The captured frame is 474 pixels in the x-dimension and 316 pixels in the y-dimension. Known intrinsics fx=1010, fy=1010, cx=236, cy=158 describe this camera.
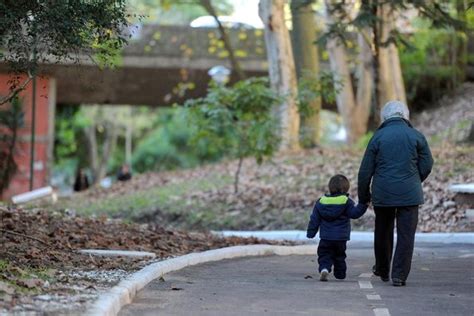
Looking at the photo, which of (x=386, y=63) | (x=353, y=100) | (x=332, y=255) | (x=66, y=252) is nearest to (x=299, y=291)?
(x=332, y=255)

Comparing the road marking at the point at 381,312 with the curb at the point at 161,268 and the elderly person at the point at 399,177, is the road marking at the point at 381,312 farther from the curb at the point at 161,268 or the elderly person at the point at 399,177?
the curb at the point at 161,268

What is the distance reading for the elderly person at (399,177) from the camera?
1039 centimetres

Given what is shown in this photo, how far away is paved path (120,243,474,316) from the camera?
8812 millimetres

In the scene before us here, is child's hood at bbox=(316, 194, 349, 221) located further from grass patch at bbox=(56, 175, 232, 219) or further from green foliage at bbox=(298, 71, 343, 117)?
green foliage at bbox=(298, 71, 343, 117)

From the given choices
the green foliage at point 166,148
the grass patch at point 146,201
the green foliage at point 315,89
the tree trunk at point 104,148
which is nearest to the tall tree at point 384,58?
the green foliage at point 315,89

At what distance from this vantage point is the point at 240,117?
2269 centimetres

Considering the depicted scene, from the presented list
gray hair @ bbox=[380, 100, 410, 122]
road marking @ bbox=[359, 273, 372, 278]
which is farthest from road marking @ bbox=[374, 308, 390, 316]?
road marking @ bbox=[359, 273, 372, 278]

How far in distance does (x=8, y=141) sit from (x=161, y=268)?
19624 millimetres

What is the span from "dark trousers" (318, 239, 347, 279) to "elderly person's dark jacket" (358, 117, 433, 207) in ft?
2.29

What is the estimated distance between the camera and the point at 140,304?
29.8ft

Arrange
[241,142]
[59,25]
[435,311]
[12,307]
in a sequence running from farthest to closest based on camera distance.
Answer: [241,142]
[59,25]
[435,311]
[12,307]

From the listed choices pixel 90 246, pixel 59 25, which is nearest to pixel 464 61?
pixel 90 246

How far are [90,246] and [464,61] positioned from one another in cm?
2461

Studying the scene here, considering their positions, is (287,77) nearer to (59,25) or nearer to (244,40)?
(244,40)
